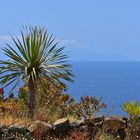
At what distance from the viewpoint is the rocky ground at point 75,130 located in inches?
506

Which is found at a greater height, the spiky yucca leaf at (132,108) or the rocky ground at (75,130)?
the spiky yucca leaf at (132,108)

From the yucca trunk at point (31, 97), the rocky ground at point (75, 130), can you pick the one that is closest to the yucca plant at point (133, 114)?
the rocky ground at point (75, 130)

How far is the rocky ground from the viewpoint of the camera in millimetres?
12859

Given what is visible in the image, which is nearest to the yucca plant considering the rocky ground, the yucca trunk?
the rocky ground

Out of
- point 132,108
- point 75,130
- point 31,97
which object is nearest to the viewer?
point 75,130

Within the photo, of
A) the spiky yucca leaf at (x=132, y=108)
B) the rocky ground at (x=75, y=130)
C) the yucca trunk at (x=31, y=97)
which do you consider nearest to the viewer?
the rocky ground at (x=75, y=130)

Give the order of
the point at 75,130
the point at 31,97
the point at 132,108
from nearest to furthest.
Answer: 1. the point at 75,130
2. the point at 132,108
3. the point at 31,97

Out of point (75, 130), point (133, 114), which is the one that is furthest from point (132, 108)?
point (75, 130)

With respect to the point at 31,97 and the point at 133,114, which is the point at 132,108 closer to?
the point at 133,114

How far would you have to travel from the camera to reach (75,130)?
13367 millimetres

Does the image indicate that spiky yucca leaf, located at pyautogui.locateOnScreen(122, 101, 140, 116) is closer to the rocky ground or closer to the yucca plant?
the yucca plant

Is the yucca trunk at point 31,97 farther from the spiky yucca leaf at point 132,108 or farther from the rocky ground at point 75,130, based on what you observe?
the spiky yucca leaf at point 132,108

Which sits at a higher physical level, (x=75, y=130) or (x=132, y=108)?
(x=132, y=108)

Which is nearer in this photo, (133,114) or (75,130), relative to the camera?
(75,130)
